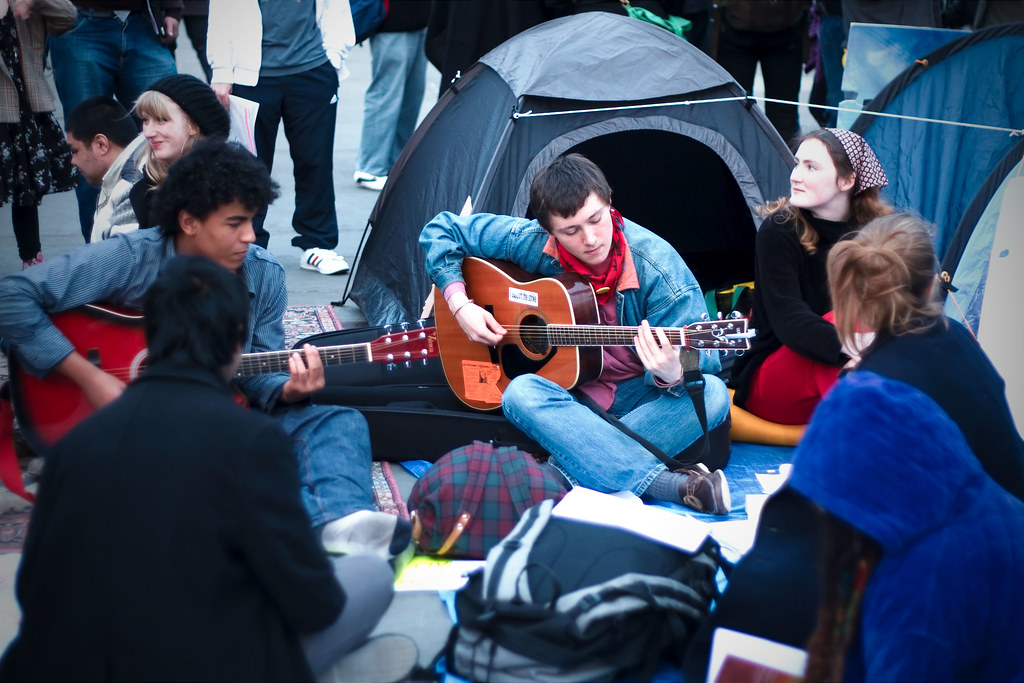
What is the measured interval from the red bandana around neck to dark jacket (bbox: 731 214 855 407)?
1.52ft

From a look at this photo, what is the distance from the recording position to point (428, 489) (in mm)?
2520

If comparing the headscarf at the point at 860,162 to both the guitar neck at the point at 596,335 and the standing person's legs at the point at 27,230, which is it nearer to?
the guitar neck at the point at 596,335

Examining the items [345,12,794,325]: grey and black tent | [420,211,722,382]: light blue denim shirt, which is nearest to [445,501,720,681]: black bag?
[420,211,722,382]: light blue denim shirt

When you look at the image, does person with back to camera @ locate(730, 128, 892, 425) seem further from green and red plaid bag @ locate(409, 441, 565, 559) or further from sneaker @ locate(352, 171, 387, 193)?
sneaker @ locate(352, 171, 387, 193)

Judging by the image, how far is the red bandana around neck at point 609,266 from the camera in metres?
2.83

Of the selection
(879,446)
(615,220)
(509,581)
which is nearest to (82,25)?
(615,220)

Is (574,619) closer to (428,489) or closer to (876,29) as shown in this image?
(428,489)

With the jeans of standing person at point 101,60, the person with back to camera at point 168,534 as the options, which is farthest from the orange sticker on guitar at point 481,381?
the jeans of standing person at point 101,60

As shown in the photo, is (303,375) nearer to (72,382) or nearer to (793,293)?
(72,382)

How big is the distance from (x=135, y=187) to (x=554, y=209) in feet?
4.40

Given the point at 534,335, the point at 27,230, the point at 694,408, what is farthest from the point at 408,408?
the point at 27,230

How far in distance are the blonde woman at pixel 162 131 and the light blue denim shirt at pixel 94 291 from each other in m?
0.50

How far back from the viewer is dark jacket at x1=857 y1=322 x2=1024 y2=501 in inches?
75.4

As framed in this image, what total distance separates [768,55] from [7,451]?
4.55 m
